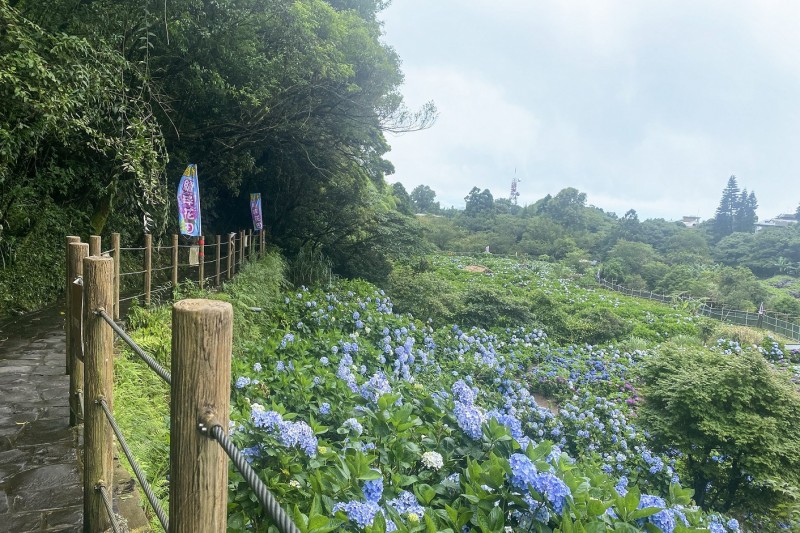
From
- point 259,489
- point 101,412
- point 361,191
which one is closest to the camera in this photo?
point 259,489

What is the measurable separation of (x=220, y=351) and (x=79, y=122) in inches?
206

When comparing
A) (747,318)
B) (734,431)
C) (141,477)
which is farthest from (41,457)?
(747,318)

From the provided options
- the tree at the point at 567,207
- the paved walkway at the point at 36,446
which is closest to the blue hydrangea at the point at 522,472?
the paved walkway at the point at 36,446

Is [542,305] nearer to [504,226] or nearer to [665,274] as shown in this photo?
[665,274]

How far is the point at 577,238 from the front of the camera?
50531 mm

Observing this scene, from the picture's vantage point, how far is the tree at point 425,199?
7906 cm

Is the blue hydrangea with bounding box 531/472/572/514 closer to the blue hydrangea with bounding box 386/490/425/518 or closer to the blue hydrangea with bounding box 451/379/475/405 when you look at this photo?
the blue hydrangea with bounding box 386/490/425/518

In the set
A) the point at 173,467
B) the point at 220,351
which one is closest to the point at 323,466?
the point at 173,467

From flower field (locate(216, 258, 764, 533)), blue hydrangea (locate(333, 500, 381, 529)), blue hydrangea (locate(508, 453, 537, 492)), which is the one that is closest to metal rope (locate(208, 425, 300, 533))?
flower field (locate(216, 258, 764, 533))

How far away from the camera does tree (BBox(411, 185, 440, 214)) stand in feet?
A: 259

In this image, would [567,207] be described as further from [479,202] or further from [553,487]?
[553,487]

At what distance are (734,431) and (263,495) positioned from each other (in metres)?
6.79

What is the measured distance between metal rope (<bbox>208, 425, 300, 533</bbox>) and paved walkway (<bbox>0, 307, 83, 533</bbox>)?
191 cm

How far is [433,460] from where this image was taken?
2.24 metres
